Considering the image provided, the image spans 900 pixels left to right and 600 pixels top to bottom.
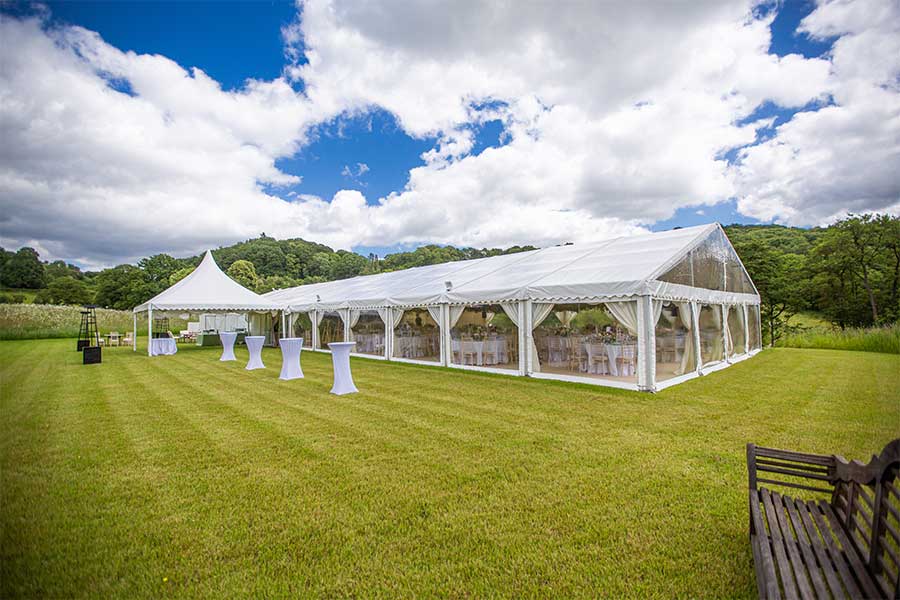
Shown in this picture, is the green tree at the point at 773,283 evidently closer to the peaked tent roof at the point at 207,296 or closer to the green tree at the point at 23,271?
the peaked tent roof at the point at 207,296

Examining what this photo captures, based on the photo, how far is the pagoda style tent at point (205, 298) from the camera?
46.4 ft

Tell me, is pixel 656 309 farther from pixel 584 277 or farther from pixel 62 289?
pixel 62 289

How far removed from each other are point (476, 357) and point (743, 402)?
575cm

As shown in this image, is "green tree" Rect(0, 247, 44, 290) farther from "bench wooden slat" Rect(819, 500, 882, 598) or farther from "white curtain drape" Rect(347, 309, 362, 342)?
"white curtain drape" Rect(347, 309, 362, 342)

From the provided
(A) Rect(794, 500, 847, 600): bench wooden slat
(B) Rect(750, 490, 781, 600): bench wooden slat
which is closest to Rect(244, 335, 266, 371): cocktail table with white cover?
(B) Rect(750, 490, 781, 600): bench wooden slat

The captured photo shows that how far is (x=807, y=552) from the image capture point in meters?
1.72

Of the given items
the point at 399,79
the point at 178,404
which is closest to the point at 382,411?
the point at 178,404

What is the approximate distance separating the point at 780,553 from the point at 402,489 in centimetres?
231

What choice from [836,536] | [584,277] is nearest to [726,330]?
[584,277]

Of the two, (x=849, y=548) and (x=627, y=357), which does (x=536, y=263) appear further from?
(x=849, y=548)

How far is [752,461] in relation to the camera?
218 centimetres

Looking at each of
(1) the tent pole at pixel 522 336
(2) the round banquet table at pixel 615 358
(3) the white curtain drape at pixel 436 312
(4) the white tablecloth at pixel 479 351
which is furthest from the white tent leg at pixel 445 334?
(2) the round banquet table at pixel 615 358

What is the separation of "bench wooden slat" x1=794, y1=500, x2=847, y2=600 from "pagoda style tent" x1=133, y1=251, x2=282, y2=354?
52.2 feet

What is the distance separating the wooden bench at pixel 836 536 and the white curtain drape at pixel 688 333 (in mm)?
6907
